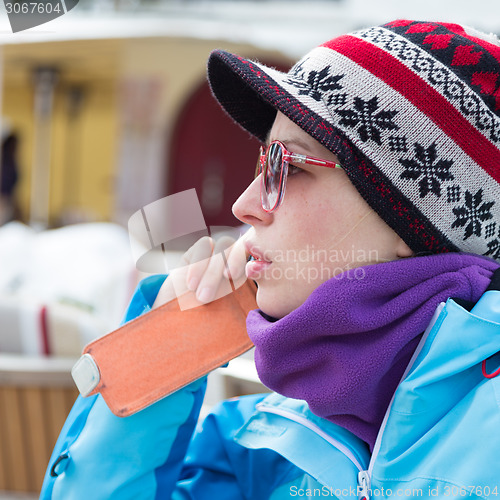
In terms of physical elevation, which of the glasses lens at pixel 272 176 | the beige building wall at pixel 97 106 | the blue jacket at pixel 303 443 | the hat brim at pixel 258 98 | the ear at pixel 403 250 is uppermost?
the hat brim at pixel 258 98

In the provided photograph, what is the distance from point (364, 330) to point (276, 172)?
0.34 metres

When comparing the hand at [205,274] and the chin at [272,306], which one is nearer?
the chin at [272,306]

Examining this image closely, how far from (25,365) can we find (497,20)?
554cm

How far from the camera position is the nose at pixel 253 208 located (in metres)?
1.20

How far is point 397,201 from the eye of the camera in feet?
3.62

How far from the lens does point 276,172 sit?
46.4 inches

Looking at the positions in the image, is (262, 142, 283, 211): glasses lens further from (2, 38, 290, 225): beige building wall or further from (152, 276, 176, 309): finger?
(2, 38, 290, 225): beige building wall

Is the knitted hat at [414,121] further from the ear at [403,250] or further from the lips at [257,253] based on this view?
the lips at [257,253]

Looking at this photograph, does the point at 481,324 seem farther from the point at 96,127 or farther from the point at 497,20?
the point at 96,127

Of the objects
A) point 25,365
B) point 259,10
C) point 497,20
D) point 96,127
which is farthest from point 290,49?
point 25,365

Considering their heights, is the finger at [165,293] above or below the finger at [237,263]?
below
